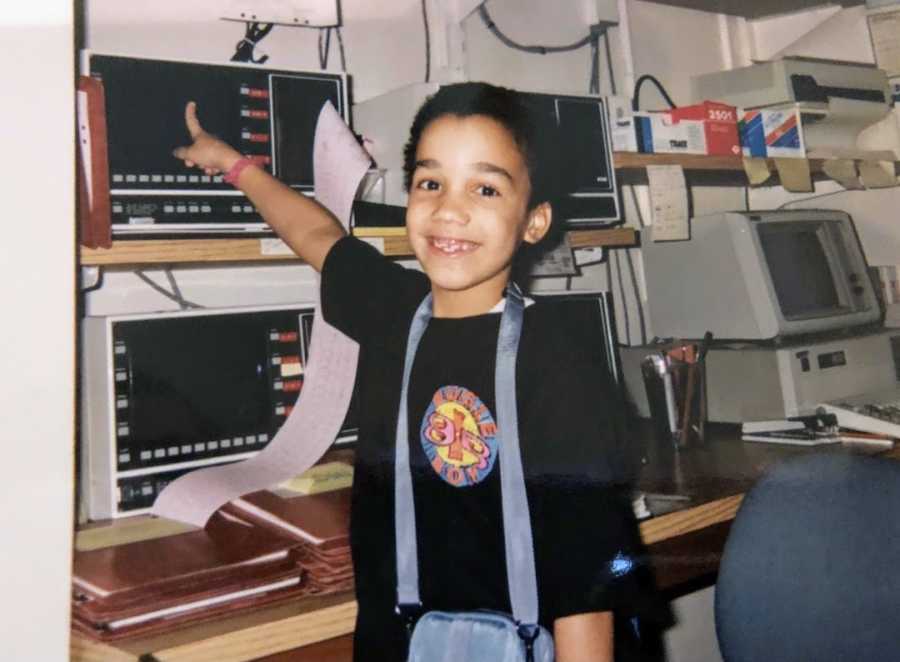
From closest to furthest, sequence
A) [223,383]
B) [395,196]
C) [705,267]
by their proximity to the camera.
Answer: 1. [223,383]
2. [395,196]
3. [705,267]

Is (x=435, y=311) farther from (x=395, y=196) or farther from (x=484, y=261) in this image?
(x=395, y=196)

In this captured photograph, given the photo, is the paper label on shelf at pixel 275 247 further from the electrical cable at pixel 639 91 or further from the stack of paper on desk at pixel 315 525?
the electrical cable at pixel 639 91

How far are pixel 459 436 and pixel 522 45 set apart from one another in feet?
3.48

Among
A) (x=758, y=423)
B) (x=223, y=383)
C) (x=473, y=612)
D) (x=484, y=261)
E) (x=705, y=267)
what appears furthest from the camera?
(x=705, y=267)

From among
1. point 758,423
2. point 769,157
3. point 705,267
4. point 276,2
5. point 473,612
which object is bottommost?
point 473,612

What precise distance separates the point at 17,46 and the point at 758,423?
1275 mm

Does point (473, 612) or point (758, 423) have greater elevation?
point (758, 423)

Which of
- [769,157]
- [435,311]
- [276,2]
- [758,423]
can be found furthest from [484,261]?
[769,157]

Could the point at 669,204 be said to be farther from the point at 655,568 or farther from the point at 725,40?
the point at 725,40


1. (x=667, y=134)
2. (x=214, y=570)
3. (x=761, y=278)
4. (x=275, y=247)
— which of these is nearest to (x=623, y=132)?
(x=667, y=134)

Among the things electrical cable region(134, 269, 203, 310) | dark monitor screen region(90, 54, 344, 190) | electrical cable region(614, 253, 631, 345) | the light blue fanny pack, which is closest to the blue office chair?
the light blue fanny pack

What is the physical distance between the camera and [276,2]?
1.25 m

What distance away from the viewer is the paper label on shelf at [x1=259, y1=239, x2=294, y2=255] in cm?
101

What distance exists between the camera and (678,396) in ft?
4.72
